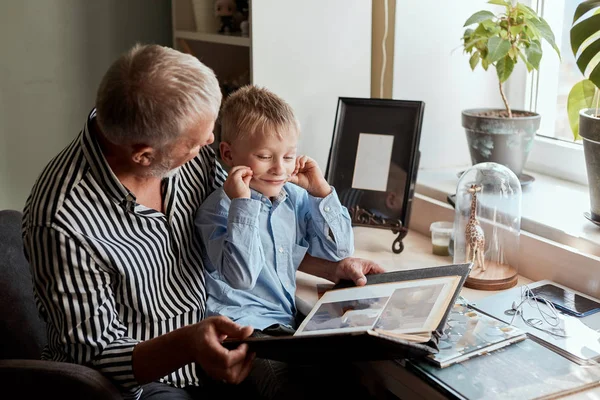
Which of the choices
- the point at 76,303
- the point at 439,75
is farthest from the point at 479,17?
the point at 76,303

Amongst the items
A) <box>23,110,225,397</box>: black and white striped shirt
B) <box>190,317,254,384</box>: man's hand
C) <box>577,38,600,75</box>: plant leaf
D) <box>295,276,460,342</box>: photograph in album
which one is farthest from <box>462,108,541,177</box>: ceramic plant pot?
<box>190,317,254,384</box>: man's hand

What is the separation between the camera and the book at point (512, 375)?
109 cm

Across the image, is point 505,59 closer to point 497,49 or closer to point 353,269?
point 497,49

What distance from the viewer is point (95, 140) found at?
1.30m

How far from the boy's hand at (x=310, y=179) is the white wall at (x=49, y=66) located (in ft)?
3.34

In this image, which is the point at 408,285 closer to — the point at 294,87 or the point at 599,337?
the point at 599,337

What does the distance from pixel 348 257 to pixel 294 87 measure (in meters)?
0.57

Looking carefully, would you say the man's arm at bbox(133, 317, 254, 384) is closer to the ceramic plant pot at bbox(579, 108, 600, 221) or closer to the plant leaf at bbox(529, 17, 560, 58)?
the ceramic plant pot at bbox(579, 108, 600, 221)

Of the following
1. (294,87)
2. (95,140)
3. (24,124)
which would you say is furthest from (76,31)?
(95,140)

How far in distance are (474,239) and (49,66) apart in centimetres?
137

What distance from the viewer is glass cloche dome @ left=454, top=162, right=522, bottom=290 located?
1578 millimetres

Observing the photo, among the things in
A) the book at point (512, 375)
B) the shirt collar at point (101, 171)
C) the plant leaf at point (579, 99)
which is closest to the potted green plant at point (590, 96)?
the plant leaf at point (579, 99)

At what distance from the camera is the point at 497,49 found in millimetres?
1753

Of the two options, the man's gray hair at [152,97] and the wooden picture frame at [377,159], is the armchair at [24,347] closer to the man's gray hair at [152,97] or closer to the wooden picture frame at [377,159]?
the man's gray hair at [152,97]
